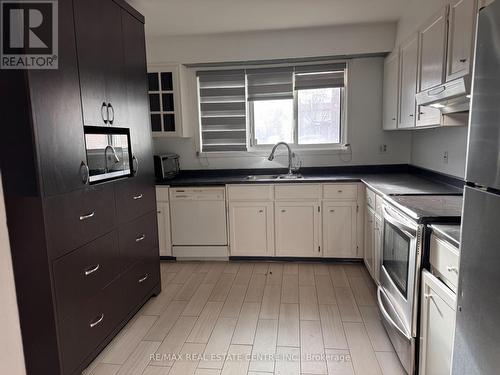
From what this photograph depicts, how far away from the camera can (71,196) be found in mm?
1853

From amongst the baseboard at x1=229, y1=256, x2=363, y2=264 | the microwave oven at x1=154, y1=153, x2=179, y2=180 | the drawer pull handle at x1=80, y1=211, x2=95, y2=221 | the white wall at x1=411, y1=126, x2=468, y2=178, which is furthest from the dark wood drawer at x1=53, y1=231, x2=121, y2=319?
the white wall at x1=411, y1=126, x2=468, y2=178

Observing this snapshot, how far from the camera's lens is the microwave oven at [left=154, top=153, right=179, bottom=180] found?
3.73 meters

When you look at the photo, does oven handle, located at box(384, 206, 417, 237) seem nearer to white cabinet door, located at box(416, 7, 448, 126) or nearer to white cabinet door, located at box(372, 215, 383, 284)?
white cabinet door, located at box(372, 215, 383, 284)

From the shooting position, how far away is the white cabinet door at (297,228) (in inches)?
141

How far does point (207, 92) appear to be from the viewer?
407cm

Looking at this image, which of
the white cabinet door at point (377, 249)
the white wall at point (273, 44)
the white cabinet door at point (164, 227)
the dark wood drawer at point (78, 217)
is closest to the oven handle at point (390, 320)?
the white cabinet door at point (377, 249)

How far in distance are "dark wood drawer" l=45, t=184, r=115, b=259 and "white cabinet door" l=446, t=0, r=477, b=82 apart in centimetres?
221

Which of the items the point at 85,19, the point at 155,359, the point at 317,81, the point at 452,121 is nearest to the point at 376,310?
the point at 452,121

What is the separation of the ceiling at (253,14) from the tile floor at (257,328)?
2487 millimetres

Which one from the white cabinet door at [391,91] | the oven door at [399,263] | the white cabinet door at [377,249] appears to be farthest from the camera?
the white cabinet door at [391,91]

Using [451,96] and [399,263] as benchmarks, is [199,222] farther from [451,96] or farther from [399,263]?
[451,96]

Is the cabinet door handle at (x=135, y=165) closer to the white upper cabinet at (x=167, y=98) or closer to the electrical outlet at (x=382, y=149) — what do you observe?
the white upper cabinet at (x=167, y=98)

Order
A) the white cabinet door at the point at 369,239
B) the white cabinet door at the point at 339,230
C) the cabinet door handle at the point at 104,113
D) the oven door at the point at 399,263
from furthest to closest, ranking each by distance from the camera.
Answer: the white cabinet door at the point at 339,230 → the white cabinet door at the point at 369,239 → the cabinet door handle at the point at 104,113 → the oven door at the point at 399,263

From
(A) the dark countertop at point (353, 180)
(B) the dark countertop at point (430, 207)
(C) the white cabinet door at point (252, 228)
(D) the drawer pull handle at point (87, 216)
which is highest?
(A) the dark countertop at point (353, 180)
